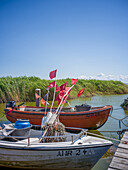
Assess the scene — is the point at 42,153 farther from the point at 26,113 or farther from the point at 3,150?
the point at 26,113

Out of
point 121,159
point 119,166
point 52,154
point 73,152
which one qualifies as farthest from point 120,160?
point 52,154

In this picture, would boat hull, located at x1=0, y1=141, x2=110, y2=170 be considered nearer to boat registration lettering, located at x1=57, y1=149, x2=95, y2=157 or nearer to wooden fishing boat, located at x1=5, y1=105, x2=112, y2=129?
boat registration lettering, located at x1=57, y1=149, x2=95, y2=157

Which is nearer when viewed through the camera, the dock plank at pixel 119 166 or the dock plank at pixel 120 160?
the dock plank at pixel 119 166

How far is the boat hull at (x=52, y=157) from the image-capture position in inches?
182

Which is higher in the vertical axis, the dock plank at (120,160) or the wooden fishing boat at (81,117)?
the wooden fishing boat at (81,117)

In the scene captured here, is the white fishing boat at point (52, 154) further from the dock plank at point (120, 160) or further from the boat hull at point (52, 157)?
the dock plank at point (120, 160)

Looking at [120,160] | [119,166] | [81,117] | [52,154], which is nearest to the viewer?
[119,166]

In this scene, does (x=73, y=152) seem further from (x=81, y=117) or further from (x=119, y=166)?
(x=81, y=117)

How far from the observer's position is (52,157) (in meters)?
4.65

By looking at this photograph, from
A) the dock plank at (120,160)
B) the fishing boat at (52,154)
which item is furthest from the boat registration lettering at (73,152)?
the dock plank at (120,160)

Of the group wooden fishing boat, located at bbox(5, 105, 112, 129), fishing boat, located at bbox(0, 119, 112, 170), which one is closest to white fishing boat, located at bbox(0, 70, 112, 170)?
fishing boat, located at bbox(0, 119, 112, 170)

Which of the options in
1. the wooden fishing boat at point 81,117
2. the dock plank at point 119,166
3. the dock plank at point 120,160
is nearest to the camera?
the dock plank at point 119,166

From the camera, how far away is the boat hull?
462 centimetres

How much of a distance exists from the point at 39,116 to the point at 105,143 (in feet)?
16.1
